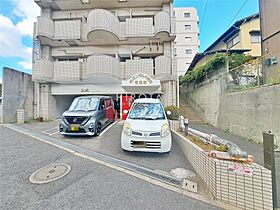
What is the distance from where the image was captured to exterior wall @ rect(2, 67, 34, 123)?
36.4 feet

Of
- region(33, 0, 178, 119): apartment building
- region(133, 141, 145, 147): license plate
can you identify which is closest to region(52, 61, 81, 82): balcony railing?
region(33, 0, 178, 119): apartment building

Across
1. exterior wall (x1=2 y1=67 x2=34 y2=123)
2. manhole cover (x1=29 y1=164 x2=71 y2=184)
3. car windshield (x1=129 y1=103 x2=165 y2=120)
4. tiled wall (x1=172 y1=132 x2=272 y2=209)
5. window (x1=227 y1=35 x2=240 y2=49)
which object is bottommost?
manhole cover (x1=29 y1=164 x2=71 y2=184)

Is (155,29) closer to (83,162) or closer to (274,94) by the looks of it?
(274,94)

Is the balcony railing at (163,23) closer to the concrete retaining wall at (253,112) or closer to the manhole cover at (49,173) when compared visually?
the concrete retaining wall at (253,112)

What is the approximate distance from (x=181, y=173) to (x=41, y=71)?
41.3ft

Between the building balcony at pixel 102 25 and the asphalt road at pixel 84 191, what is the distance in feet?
34.1

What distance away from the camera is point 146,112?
6109mm

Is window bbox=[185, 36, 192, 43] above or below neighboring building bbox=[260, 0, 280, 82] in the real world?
above

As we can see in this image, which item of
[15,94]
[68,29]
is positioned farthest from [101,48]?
[15,94]

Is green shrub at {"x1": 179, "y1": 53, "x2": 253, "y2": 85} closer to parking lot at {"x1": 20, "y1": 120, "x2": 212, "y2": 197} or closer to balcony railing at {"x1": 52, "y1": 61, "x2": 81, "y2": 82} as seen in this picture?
parking lot at {"x1": 20, "y1": 120, "x2": 212, "y2": 197}

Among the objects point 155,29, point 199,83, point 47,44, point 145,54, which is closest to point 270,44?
point 199,83

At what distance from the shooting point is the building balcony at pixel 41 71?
1235 centimetres

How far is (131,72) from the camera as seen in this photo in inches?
504

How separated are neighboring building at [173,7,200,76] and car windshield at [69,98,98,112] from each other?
2813 centimetres
